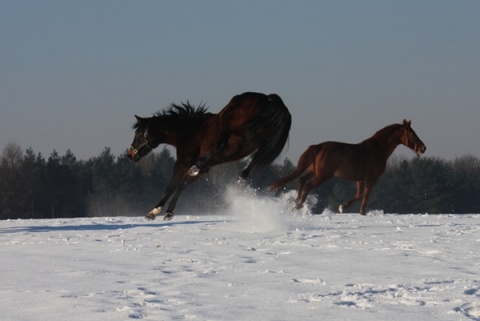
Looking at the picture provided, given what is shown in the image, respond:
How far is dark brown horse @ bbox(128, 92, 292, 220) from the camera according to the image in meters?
10.6

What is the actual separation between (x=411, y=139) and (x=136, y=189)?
46.2 m

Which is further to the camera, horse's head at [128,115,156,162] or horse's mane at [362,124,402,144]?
horse's mane at [362,124,402,144]

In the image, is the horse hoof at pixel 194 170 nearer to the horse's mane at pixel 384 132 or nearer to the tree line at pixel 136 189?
the horse's mane at pixel 384 132

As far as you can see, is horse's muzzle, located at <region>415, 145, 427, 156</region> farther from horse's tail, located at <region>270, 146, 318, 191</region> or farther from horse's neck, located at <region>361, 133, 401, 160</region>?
horse's tail, located at <region>270, 146, 318, 191</region>

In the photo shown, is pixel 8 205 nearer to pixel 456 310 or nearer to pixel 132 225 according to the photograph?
pixel 132 225

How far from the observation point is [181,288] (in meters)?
7.26

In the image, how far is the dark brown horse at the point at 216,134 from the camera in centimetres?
1062

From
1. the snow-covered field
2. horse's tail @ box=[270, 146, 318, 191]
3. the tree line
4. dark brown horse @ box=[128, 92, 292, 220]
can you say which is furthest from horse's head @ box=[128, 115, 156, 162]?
the tree line

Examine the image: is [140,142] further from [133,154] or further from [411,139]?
[411,139]

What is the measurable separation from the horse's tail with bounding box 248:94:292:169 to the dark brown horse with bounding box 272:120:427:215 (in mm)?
8800

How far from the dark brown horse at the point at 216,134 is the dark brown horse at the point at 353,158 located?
8.56 metres

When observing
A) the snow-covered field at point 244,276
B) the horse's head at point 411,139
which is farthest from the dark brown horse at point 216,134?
the horse's head at point 411,139

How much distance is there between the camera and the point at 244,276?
26.3 ft

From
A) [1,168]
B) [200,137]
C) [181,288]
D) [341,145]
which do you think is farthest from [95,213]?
[181,288]
